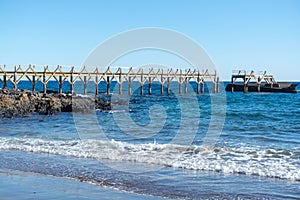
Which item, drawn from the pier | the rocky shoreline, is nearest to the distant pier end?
the pier

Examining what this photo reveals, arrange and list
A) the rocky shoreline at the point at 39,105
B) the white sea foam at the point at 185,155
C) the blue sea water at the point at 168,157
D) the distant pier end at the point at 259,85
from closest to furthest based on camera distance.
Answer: the blue sea water at the point at 168,157 → the white sea foam at the point at 185,155 → the rocky shoreline at the point at 39,105 → the distant pier end at the point at 259,85

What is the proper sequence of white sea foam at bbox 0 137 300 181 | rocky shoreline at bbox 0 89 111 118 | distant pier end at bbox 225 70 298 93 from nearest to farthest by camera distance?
white sea foam at bbox 0 137 300 181 → rocky shoreline at bbox 0 89 111 118 → distant pier end at bbox 225 70 298 93

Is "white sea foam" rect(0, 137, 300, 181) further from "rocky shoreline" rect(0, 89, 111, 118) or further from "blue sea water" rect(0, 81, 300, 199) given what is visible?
"rocky shoreline" rect(0, 89, 111, 118)

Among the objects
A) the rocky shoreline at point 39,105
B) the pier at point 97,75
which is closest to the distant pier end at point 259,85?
the pier at point 97,75

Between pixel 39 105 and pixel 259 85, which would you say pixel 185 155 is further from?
pixel 259 85

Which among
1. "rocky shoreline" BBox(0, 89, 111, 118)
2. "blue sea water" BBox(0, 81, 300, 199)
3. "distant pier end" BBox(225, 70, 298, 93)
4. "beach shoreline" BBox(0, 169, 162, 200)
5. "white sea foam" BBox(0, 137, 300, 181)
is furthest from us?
"distant pier end" BBox(225, 70, 298, 93)

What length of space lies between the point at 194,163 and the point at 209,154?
5.74ft

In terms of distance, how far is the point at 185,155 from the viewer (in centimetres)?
1316

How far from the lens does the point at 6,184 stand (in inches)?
343

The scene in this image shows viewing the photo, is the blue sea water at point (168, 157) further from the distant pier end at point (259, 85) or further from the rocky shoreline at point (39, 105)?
the distant pier end at point (259, 85)

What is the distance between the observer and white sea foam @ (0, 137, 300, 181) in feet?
36.1

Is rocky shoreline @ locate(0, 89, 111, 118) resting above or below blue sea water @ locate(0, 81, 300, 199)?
above

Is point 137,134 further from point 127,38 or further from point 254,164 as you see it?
point 254,164

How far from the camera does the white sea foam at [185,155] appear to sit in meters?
11.0
